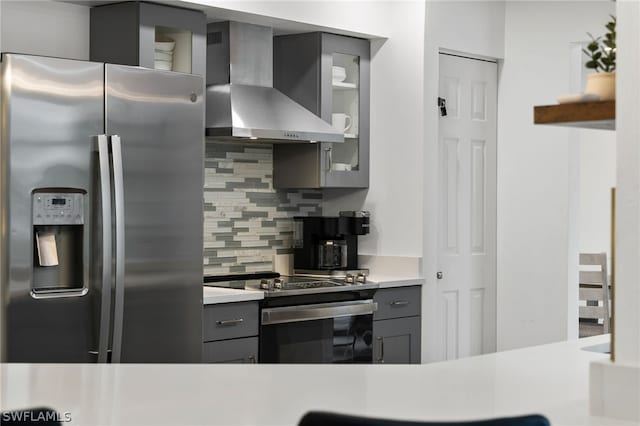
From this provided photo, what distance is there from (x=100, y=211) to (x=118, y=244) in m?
0.15

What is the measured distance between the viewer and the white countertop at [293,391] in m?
1.89

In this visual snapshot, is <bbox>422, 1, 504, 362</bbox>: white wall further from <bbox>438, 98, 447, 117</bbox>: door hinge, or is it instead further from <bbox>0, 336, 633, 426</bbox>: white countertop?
<bbox>0, 336, 633, 426</bbox>: white countertop

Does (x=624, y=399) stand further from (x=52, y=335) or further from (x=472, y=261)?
(x=472, y=261)

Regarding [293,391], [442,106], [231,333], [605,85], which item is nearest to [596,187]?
[442,106]

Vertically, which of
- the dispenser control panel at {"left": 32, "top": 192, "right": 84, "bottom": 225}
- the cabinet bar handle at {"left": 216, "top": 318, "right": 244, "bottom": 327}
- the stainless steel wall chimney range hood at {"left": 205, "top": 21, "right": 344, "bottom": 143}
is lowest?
the cabinet bar handle at {"left": 216, "top": 318, "right": 244, "bottom": 327}

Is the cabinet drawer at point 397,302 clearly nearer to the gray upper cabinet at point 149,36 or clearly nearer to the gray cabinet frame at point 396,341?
the gray cabinet frame at point 396,341

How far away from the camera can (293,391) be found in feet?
6.93

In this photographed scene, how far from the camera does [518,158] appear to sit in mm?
5965

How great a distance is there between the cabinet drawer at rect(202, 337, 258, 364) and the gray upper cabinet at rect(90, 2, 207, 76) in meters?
1.30

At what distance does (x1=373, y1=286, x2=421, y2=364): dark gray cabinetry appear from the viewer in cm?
508

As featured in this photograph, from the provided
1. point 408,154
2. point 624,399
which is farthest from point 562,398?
point 408,154

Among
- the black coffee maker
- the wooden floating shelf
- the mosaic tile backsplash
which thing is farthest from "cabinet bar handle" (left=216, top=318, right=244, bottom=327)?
the wooden floating shelf

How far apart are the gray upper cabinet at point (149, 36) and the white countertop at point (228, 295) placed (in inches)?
41.5

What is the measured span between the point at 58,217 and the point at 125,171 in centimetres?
39
